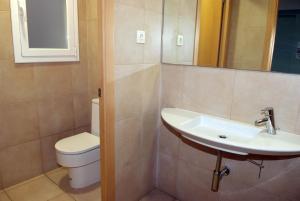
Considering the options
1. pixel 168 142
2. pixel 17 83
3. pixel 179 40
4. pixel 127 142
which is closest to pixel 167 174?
pixel 168 142

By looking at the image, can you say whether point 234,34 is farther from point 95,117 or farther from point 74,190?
point 74,190

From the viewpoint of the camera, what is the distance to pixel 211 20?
5.20 feet

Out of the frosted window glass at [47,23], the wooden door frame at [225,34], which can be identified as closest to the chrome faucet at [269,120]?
the wooden door frame at [225,34]

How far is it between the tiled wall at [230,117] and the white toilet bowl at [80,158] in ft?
2.08

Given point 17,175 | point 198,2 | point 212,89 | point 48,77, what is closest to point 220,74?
point 212,89

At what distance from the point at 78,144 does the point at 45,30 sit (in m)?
1.12

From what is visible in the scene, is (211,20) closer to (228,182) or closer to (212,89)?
(212,89)

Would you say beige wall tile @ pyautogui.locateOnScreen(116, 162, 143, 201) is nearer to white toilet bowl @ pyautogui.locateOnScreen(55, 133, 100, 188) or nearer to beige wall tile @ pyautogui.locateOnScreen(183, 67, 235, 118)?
white toilet bowl @ pyautogui.locateOnScreen(55, 133, 100, 188)

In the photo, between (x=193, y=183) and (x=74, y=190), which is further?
(x=74, y=190)

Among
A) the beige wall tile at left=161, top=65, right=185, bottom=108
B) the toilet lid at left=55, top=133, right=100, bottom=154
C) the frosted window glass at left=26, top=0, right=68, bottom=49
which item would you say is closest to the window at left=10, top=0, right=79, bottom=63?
the frosted window glass at left=26, top=0, right=68, bottom=49

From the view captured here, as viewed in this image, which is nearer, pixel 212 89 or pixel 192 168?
pixel 212 89

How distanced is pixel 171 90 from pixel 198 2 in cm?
69

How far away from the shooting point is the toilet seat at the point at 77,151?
6.21ft

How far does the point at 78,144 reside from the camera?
201 cm
